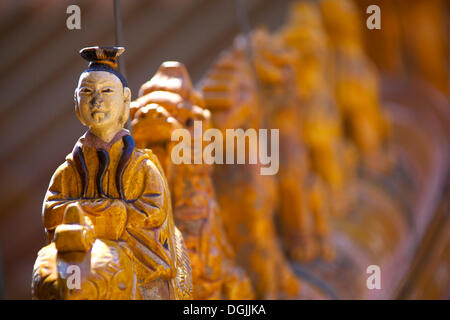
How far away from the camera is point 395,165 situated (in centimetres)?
542

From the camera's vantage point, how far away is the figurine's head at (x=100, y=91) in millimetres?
1786

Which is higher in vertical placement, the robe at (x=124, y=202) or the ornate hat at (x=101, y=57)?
the ornate hat at (x=101, y=57)

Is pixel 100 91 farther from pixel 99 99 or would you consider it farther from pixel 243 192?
pixel 243 192

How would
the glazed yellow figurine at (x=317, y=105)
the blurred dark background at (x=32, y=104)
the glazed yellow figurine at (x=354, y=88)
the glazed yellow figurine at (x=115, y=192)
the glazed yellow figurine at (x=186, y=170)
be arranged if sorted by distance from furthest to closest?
the glazed yellow figurine at (x=354, y=88)
the glazed yellow figurine at (x=317, y=105)
the blurred dark background at (x=32, y=104)
the glazed yellow figurine at (x=186, y=170)
the glazed yellow figurine at (x=115, y=192)

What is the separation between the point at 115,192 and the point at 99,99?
25 centimetres

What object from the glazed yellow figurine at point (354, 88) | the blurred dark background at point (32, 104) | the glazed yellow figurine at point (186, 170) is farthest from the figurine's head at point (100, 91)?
the glazed yellow figurine at point (354, 88)

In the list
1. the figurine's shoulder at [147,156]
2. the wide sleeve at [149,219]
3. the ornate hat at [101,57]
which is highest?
the ornate hat at [101,57]

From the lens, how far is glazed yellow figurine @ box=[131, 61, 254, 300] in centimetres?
229

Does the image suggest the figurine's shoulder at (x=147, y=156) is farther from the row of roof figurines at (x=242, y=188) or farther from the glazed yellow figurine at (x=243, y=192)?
the glazed yellow figurine at (x=243, y=192)

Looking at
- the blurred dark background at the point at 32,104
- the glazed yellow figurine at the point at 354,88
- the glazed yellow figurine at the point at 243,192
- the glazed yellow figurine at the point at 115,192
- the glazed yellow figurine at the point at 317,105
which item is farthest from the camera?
the glazed yellow figurine at the point at 354,88

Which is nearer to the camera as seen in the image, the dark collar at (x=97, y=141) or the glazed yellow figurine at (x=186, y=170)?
the dark collar at (x=97, y=141)

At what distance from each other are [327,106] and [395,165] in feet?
4.75

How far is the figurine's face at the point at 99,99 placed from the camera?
1785 mm
